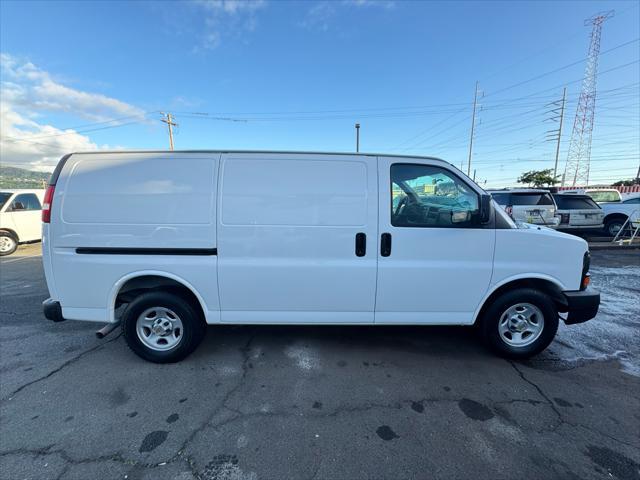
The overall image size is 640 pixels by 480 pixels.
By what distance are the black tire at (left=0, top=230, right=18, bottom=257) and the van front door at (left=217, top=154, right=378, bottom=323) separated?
1042 cm

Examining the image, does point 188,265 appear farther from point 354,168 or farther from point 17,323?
point 17,323

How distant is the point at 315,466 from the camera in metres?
1.92

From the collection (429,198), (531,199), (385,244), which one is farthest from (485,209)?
(531,199)

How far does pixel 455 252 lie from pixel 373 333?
1.55 m

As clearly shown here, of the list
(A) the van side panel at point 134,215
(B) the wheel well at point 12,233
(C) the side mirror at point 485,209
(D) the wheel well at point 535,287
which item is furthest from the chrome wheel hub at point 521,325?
(B) the wheel well at point 12,233

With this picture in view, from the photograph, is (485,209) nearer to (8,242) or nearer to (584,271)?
(584,271)

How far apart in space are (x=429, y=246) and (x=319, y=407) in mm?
1849

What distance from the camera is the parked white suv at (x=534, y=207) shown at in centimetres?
916

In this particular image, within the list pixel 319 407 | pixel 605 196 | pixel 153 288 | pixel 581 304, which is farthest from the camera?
pixel 605 196

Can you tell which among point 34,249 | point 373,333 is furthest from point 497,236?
point 34,249

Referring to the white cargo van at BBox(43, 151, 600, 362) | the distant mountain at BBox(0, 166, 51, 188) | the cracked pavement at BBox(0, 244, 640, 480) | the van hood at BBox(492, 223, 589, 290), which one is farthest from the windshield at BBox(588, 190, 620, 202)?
the distant mountain at BBox(0, 166, 51, 188)

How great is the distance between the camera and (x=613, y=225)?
11.3m

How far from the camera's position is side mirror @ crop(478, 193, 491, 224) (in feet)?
9.29

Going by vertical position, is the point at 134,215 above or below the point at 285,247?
above
